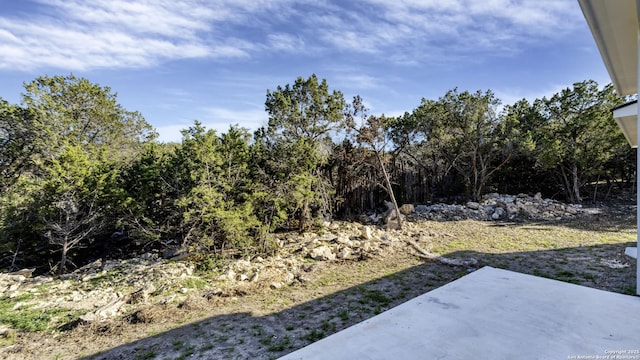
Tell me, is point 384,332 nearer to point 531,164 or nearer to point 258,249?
point 258,249

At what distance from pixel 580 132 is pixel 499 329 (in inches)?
568

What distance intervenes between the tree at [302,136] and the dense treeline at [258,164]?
1.7 inches

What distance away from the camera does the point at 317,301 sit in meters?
4.37

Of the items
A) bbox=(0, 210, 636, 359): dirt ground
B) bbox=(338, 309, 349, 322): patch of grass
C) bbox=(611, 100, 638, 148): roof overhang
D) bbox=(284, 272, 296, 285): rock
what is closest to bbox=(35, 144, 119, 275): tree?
bbox=(0, 210, 636, 359): dirt ground

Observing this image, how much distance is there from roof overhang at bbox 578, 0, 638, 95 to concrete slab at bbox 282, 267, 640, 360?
176cm

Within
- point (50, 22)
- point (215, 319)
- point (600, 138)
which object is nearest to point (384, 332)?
point (215, 319)

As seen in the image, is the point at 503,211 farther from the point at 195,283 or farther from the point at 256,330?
the point at 195,283

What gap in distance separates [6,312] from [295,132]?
7114mm

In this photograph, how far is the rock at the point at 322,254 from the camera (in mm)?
6301

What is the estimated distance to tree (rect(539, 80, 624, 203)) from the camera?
36.1 ft

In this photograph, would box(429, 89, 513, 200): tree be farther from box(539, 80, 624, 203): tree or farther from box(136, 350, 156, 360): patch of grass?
box(136, 350, 156, 360): patch of grass

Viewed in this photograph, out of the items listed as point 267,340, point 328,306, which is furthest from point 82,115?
point 328,306

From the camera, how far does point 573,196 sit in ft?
40.3

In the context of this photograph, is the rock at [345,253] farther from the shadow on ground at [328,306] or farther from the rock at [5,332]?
the rock at [5,332]
